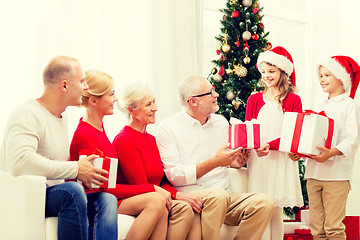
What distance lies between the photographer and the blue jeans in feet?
7.32

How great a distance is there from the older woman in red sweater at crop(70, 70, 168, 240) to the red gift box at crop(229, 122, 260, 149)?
626mm

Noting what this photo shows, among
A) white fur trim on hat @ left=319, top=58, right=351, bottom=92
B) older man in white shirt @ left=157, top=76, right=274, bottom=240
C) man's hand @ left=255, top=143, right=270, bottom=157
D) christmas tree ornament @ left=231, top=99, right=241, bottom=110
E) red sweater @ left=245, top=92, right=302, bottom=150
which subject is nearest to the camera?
older man in white shirt @ left=157, top=76, right=274, bottom=240

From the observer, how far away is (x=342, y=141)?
3412 mm

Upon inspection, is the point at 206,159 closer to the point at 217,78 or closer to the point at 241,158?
the point at 241,158

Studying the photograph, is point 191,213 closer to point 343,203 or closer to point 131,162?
point 131,162

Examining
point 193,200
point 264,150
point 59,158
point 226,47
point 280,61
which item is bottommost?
point 193,200

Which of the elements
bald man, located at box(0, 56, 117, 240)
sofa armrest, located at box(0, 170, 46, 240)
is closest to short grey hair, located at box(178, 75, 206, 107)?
bald man, located at box(0, 56, 117, 240)

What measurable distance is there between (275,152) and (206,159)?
52 cm

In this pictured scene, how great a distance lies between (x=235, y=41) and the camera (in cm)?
455

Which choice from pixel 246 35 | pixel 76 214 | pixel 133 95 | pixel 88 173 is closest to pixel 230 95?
pixel 246 35

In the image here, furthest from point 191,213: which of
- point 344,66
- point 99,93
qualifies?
point 344,66

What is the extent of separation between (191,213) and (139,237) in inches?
13.9

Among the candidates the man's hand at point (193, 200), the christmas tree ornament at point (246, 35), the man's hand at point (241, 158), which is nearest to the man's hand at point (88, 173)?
the man's hand at point (193, 200)

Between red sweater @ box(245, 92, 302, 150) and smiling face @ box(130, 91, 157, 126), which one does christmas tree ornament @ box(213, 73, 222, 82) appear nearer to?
red sweater @ box(245, 92, 302, 150)
